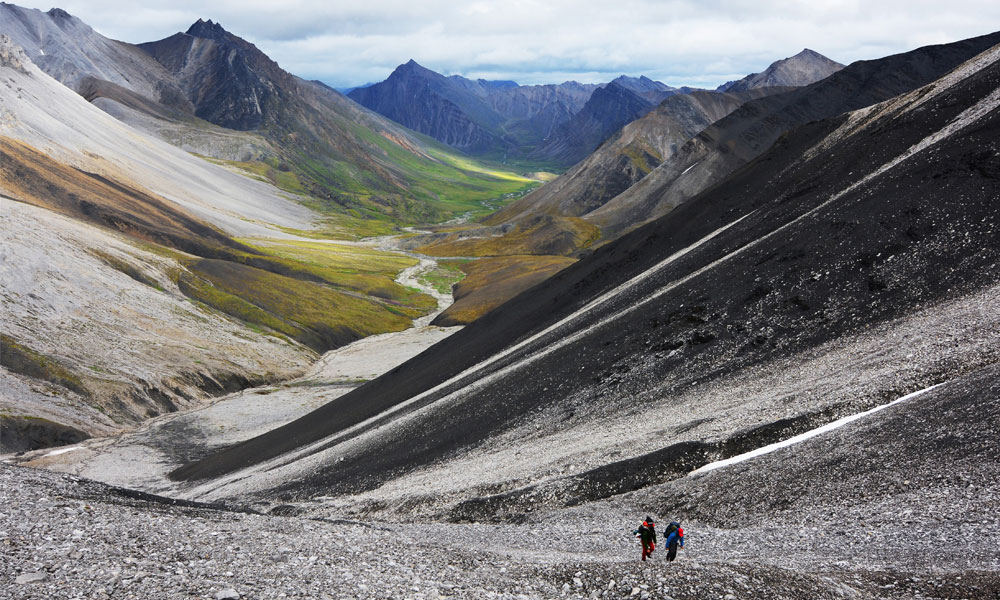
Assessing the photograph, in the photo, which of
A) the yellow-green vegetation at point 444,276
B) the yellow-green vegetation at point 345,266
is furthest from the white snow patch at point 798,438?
the yellow-green vegetation at point 444,276

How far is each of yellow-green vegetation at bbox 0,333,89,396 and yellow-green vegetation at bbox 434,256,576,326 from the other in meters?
58.8

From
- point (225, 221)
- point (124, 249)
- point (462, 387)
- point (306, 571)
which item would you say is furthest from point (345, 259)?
point (306, 571)

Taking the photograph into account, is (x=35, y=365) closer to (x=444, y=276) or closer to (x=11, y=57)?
(x=444, y=276)

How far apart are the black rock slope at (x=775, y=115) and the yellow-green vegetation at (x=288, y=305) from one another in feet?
294

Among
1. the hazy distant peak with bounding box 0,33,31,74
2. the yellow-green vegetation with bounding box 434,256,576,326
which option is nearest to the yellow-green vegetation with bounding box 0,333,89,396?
the yellow-green vegetation with bounding box 434,256,576,326

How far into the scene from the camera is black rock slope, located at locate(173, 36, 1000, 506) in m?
25.0

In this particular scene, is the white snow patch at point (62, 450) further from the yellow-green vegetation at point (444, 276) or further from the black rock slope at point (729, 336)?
the yellow-green vegetation at point (444, 276)

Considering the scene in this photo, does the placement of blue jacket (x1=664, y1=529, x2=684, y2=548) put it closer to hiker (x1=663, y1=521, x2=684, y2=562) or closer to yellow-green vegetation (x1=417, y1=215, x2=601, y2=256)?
hiker (x1=663, y1=521, x2=684, y2=562)

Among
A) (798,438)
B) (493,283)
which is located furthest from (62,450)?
(493,283)

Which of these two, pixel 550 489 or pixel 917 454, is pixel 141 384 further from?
pixel 917 454

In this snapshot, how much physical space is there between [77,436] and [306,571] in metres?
55.2

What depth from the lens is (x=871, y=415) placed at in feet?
68.7

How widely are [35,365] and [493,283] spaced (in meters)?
83.2

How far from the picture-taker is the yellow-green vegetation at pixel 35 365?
200 ft
